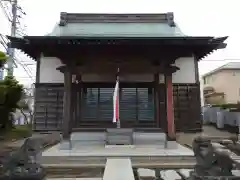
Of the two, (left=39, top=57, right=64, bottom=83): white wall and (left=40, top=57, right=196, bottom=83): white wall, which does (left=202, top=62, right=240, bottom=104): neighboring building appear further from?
(left=39, top=57, right=64, bottom=83): white wall

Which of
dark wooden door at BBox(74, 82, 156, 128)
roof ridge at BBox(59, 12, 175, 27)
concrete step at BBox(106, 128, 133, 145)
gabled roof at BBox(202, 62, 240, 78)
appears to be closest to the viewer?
concrete step at BBox(106, 128, 133, 145)

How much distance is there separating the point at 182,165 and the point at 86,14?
895 centimetres

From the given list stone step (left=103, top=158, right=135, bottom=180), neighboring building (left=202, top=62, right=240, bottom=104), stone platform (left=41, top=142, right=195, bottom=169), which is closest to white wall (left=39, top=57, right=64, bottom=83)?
stone platform (left=41, top=142, right=195, bottom=169)

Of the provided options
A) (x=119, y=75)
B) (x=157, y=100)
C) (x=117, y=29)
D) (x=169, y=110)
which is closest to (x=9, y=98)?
(x=119, y=75)

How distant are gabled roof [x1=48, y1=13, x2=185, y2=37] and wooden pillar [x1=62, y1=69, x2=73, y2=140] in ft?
11.8

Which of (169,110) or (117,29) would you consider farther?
(117,29)

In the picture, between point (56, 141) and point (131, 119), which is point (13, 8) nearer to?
point (56, 141)

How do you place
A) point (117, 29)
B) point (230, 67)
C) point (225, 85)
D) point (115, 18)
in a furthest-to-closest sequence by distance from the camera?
point (225, 85) → point (230, 67) → point (115, 18) → point (117, 29)

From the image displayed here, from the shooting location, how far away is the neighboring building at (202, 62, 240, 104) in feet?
86.8

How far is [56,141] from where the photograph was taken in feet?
33.0

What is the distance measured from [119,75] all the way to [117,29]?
11.3 ft

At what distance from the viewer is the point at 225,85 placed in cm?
2717

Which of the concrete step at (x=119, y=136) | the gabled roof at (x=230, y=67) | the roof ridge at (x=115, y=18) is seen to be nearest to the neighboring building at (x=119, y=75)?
the roof ridge at (x=115, y=18)

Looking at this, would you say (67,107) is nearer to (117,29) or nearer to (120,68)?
(120,68)
